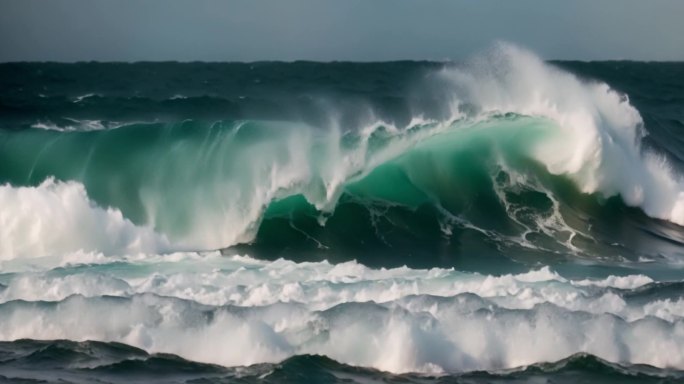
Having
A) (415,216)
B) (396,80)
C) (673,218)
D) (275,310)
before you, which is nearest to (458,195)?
(415,216)

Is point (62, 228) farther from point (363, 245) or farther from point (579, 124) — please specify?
point (579, 124)

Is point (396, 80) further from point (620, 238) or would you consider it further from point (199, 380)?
point (199, 380)

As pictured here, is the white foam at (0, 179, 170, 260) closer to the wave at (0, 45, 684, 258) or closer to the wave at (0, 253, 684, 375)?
the wave at (0, 45, 684, 258)

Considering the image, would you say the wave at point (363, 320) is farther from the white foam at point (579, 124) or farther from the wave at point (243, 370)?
the white foam at point (579, 124)

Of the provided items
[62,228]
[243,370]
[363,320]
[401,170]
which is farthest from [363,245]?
[243,370]

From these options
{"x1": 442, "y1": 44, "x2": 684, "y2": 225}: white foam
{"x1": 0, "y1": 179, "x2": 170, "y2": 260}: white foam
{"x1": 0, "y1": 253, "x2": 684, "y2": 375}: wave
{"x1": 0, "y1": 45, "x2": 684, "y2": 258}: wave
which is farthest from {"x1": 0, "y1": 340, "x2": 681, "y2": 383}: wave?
{"x1": 442, "y1": 44, "x2": 684, "y2": 225}: white foam

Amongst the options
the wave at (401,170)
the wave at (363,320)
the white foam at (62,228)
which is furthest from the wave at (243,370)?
the wave at (401,170)
